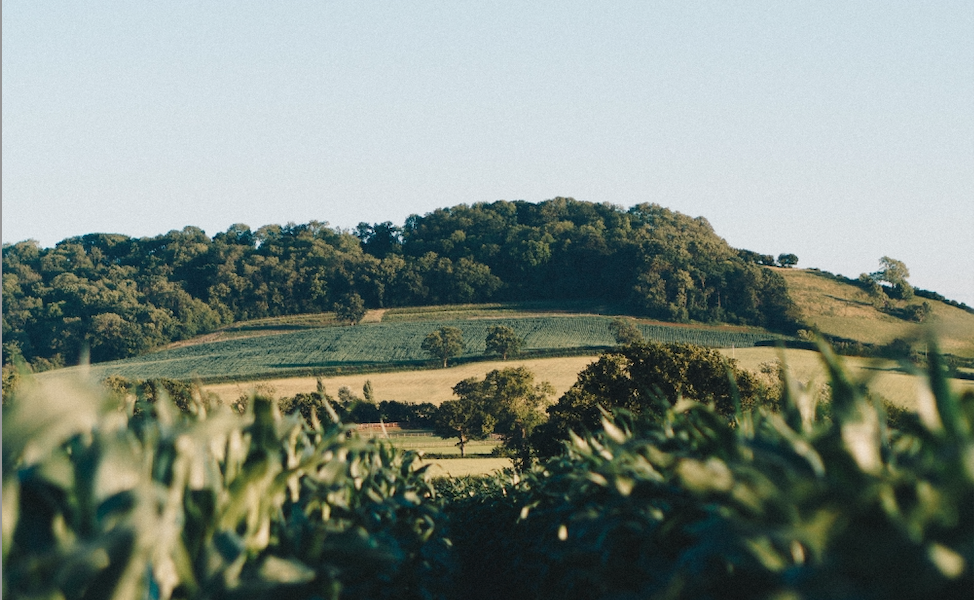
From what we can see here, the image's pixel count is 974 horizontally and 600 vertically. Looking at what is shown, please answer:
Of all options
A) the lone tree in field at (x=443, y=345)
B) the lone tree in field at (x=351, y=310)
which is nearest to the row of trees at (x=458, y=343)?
the lone tree in field at (x=443, y=345)

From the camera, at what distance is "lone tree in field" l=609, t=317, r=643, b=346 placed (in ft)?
212

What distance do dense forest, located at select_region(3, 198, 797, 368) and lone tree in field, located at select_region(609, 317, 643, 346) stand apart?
7073mm

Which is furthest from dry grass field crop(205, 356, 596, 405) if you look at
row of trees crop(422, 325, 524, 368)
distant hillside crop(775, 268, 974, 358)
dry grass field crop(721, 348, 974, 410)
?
distant hillside crop(775, 268, 974, 358)

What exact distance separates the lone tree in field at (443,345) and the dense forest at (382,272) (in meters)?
20.6

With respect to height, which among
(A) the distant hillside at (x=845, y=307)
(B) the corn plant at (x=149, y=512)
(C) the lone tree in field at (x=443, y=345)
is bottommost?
(C) the lone tree in field at (x=443, y=345)

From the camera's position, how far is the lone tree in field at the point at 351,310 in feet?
263

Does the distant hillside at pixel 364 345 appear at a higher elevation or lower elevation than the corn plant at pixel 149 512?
lower

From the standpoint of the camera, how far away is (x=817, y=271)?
8338cm

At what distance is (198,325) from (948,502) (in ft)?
269

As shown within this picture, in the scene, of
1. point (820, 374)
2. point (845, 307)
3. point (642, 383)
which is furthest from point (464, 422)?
point (845, 307)

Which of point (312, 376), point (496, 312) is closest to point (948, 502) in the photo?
point (312, 376)

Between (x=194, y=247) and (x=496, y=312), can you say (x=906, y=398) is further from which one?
(x=194, y=247)

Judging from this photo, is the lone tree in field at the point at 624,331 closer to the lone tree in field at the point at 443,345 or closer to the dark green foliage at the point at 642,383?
the lone tree in field at the point at 443,345

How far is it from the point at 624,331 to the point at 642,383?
38.6m
